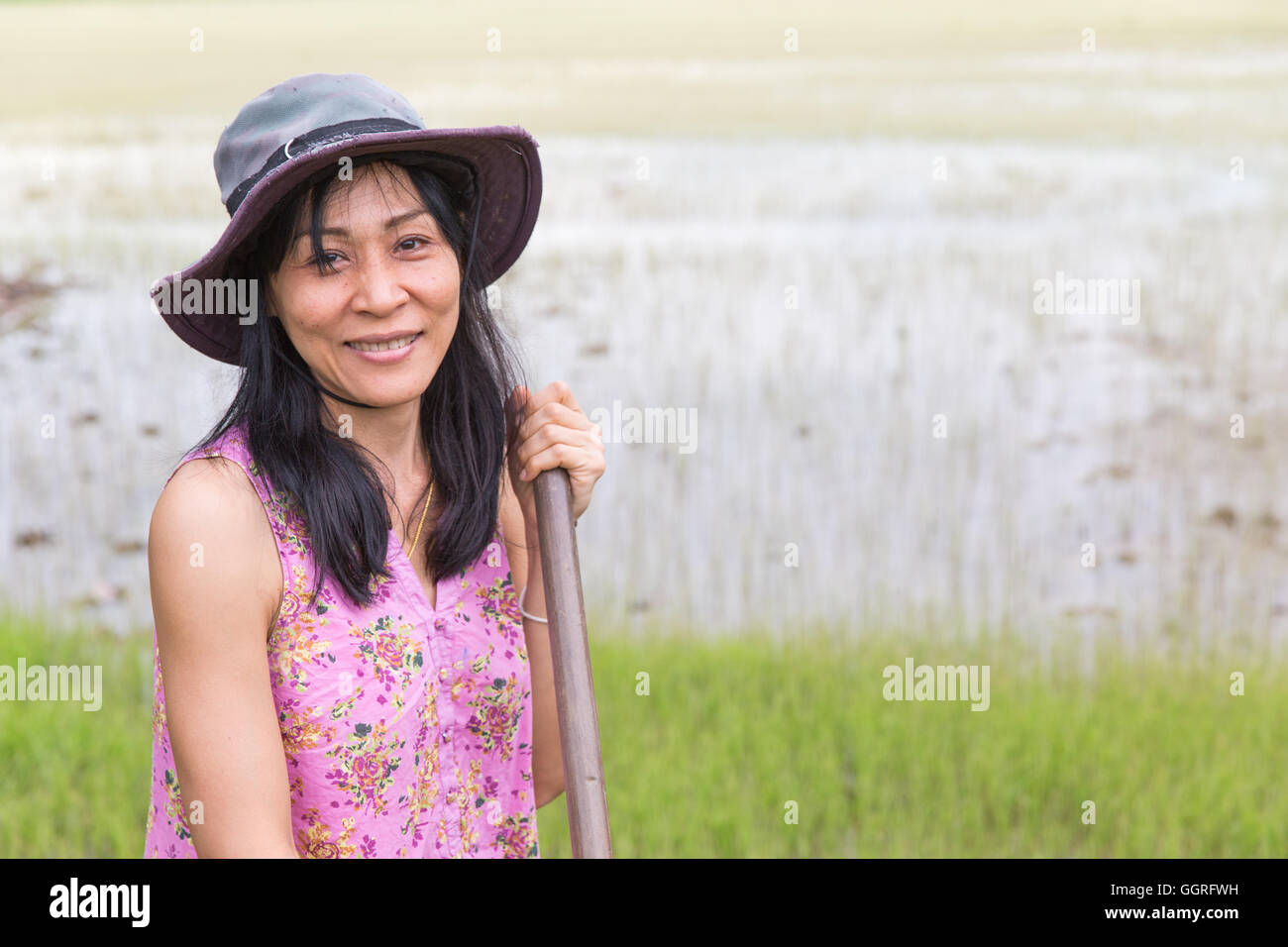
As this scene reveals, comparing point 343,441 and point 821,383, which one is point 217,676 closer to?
point 343,441

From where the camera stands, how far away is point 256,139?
1.77 meters

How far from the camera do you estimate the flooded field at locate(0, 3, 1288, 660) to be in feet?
16.3

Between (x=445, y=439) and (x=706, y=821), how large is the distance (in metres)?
1.70

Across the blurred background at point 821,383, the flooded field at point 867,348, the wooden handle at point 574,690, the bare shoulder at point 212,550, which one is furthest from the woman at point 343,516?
the flooded field at point 867,348

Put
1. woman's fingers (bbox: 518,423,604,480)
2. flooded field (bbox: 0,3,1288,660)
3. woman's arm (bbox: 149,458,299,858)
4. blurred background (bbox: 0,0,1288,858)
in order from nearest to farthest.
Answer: woman's arm (bbox: 149,458,299,858)
woman's fingers (bbox: 518,423,604,480)
blurred background (bbox: 0,0,1288,858)
flooded field (bbox: 0,3,1288,660)

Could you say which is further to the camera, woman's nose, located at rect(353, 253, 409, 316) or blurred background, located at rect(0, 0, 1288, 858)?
blurred background, located at rect(0, 0, 1288, 858)

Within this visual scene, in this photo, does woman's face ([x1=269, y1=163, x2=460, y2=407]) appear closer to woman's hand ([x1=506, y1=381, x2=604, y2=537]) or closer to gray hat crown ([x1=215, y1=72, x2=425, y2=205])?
gray hat crown ([x1=215, y1=72, x2=425, y2=205])

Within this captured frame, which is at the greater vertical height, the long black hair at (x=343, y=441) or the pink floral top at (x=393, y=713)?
the long black hair at (x=343, y=441)

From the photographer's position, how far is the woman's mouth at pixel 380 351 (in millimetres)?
1805

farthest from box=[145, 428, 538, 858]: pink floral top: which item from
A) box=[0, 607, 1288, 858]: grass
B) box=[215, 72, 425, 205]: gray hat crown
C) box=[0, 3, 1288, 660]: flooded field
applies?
box=[0, 3, 1288, 660]: flooded field

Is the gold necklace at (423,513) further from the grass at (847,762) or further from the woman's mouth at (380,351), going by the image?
the grass at (847,762)

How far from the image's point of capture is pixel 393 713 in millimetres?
1815

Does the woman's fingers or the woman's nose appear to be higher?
the woman's nose

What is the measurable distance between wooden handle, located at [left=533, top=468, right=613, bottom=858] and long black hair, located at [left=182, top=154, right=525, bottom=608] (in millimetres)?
144
